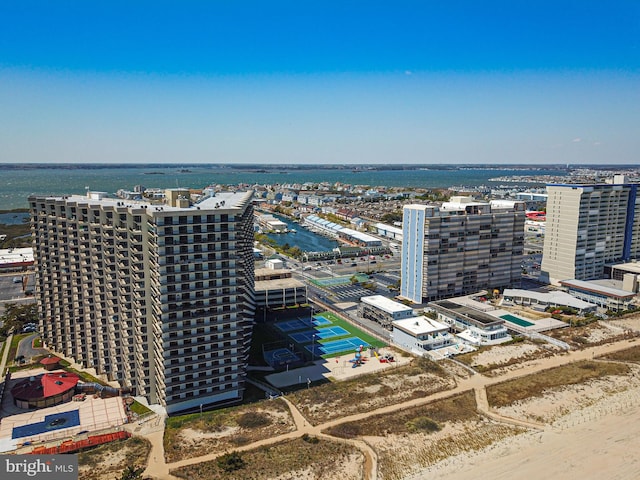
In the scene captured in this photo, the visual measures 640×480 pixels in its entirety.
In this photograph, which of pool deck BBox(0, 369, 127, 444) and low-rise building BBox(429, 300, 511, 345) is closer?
pool deck BBox(0, 369, 127, 444)

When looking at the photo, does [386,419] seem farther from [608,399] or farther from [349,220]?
[349,220]

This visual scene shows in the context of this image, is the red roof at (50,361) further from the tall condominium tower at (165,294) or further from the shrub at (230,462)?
the shrub at (230,462)

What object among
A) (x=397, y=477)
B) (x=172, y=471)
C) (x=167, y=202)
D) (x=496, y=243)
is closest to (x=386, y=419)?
(x=397, y=477)

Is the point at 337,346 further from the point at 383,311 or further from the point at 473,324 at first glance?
the point at 473,324

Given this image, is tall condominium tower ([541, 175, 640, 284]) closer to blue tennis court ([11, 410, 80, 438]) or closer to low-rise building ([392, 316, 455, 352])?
low-rise building ([392, 316, 455, 352])

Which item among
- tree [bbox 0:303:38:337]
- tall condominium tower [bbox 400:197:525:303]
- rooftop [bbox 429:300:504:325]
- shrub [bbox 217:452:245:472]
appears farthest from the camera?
tall condominium tower [bbox 400:197:525:303]

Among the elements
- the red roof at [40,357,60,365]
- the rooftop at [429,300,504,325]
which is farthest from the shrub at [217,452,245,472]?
the rooftop at [429,300,504,325]
